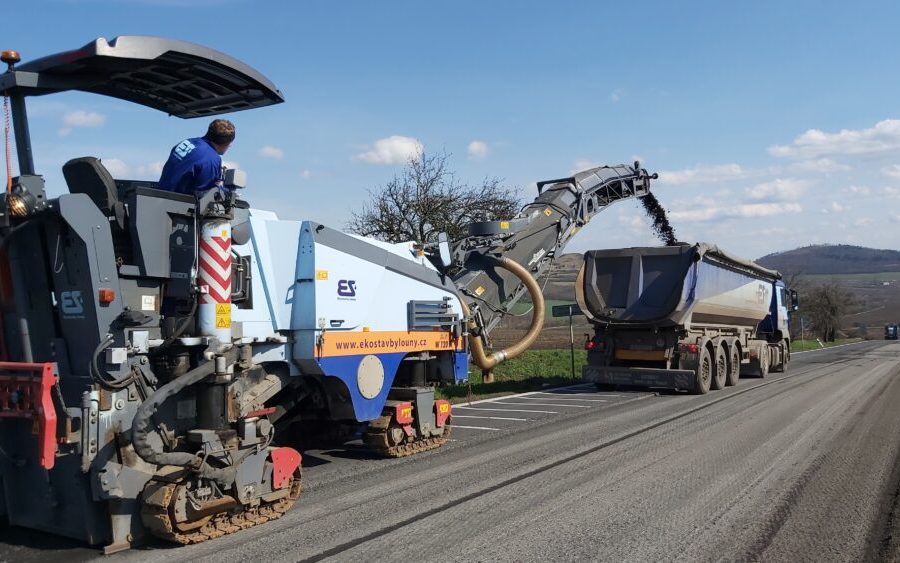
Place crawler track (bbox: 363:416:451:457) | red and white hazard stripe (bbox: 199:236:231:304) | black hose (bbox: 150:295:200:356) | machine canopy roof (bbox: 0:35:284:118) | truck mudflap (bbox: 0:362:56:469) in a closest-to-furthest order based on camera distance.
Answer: truck mudflap (bbox: 0:362:56:469) < machine canopy roof (bbox: 0:35:284:118) < black hose (bbox: 150:295:200:356) < red and white hazard stripe (bbox: 199:236:231:304) < crawler track (bbox: 363:416:451:457)

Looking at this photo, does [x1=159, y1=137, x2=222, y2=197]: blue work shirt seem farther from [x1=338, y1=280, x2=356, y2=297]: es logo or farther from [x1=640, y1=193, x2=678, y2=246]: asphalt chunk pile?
[x1=640, y1=193, x2=678, y2=246]: asphalt chunk pile

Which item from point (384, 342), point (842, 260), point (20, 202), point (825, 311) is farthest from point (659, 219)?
point (842, 260)

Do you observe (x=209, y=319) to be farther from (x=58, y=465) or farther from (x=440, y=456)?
(x=440, y=456)

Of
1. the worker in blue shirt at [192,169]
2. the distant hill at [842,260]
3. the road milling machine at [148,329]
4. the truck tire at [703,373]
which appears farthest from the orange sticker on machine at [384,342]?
the distant hill at [842,260]

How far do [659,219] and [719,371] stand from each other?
380 centimetres

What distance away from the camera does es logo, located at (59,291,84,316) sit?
5320mm

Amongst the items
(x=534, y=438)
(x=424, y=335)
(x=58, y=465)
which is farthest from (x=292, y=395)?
(x=534, y=438)

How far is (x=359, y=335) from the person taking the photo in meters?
7.54

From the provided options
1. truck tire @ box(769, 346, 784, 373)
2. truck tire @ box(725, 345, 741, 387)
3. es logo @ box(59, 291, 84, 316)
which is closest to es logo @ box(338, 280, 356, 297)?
es logo @ box(59, 291, 84, 316)

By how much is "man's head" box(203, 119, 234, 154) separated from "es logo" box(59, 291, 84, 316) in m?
1.64

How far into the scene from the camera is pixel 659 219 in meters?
17.4

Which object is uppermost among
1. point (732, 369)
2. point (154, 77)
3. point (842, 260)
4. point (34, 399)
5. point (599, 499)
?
point (842, 260)

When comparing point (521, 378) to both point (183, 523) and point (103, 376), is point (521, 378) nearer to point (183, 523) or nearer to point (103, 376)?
point (183, 523)

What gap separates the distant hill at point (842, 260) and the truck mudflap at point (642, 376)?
16127cm
